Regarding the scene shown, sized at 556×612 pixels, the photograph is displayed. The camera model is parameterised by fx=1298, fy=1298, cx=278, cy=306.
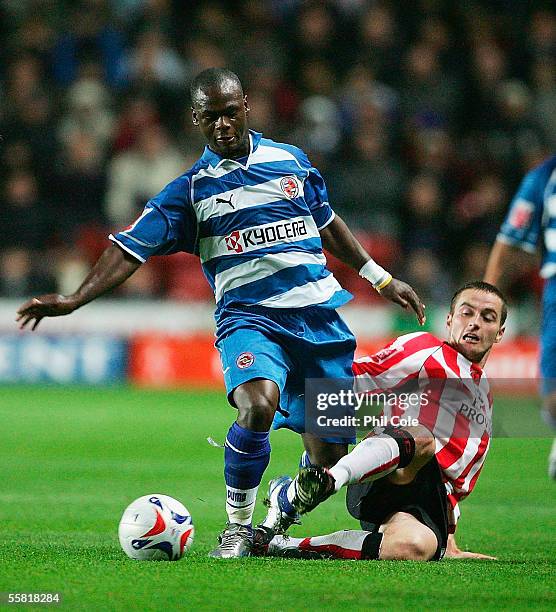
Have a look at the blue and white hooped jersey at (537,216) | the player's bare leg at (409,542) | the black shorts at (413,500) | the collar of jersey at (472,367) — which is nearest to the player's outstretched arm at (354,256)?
the collar of jersey at (472,367)

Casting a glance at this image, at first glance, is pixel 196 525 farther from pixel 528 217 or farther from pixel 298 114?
pixel 298 114

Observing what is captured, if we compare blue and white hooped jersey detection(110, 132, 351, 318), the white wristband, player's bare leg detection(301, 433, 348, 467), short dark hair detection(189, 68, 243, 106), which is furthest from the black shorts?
short dark hair detection(189, 68, 243, 106)

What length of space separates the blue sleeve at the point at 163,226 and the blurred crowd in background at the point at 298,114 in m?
8.35

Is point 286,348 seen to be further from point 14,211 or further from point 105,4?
point 105,4

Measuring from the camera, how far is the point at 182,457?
914 cm

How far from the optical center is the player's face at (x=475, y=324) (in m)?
5.61

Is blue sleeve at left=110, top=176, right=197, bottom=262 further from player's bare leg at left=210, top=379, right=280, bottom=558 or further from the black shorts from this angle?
the black shorts

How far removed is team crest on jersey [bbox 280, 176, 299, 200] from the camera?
577cm

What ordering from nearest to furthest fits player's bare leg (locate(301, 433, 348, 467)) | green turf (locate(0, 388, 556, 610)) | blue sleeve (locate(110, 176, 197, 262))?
1. green turf (locate(0, 388, 556, 610))
2. blue sleeve (locate(110, 176, 197, 262))
3. player's bare leg (locate(301, 433, 348, 467))

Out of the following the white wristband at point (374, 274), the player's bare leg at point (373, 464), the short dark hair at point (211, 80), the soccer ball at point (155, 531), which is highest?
the short dark hair at point (211, 80)

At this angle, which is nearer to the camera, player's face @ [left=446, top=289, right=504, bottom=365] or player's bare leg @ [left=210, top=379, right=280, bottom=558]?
player's bare leg @ [left=210, top=379, right=280, bottom=558]

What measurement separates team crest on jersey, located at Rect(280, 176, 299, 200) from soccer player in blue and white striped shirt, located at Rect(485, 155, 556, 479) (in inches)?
58.1

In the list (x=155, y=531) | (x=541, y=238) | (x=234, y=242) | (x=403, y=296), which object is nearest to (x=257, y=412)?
(x=155, y=531)

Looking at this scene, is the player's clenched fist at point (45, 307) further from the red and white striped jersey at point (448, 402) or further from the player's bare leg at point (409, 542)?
the player's bare leg at point (409, 542)
